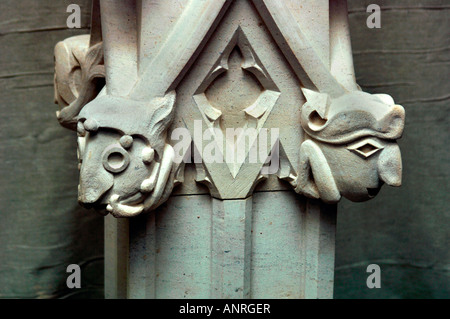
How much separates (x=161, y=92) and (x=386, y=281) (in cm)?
90

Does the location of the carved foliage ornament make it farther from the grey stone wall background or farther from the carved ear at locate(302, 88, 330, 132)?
the grey stone wall background

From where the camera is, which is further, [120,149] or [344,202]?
[344,202]

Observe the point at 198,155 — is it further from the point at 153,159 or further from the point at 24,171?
the point at 24,171

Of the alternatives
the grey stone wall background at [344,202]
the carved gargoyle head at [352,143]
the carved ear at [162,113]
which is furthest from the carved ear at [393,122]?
the grey stone wall background at [344,202]

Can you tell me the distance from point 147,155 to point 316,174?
0.24 m

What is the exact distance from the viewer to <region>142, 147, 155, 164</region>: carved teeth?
112 cm

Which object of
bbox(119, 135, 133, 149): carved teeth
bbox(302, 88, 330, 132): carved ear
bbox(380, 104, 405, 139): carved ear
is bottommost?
bbox(119, 135, 133, 149): carved teeth

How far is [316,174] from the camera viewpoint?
1188 mm

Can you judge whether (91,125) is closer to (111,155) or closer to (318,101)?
(111,155)

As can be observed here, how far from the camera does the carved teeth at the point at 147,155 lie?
43.9 inches

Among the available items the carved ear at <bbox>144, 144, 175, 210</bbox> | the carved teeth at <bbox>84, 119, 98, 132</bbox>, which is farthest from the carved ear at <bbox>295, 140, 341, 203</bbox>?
the carved teeth at <bbox>84, 119, 98, 132</bbox>

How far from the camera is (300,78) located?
1.18 metres

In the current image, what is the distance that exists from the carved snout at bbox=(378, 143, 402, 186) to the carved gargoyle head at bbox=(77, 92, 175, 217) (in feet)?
0.98

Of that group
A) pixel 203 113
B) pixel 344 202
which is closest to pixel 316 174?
pixel 203 113
